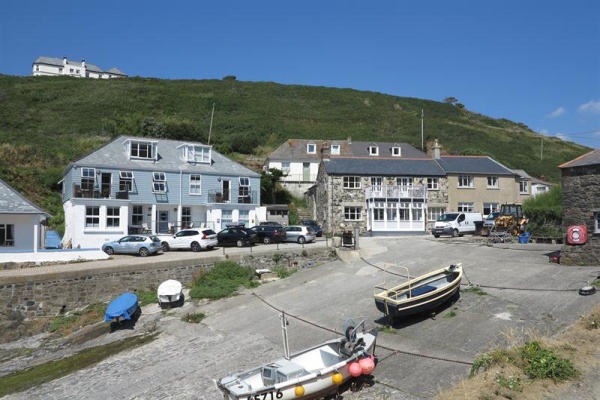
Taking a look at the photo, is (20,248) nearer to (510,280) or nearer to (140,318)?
(140,318)

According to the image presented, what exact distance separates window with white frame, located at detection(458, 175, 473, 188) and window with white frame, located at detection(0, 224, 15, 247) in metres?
34.4

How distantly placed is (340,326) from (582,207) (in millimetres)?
11515

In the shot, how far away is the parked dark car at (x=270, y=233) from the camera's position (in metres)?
34.2

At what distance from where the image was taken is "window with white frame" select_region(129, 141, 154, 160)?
1514 inches

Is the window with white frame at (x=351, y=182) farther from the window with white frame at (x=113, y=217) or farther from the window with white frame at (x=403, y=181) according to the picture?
the window with white frame at (x=113, y=217)

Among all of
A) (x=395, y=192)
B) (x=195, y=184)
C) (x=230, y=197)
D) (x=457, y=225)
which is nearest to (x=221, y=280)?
(x=195, y=184)

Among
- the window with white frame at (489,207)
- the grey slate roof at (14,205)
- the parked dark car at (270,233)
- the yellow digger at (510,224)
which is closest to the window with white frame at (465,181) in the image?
the window with white frame at (489,207)

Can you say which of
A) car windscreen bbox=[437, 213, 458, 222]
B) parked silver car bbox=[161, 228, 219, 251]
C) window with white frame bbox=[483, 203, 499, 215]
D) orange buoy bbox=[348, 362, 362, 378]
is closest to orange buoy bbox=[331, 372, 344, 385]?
orange buoy bbox=[348, 362, 362, 378]

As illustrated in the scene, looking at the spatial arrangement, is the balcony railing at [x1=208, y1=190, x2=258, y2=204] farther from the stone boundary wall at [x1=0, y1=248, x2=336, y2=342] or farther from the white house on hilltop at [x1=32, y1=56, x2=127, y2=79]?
the white house on hilltop at [x1=32, y1=56, x2=127, y2=79]

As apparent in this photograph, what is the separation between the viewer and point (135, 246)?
29.7 meters

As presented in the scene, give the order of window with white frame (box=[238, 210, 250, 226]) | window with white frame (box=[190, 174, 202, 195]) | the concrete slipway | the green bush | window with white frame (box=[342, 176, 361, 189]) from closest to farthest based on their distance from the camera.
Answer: the concrete slipway → the green bush → window with white frame (box=[190, 174, 202, 195]) → window with white frame (box=[238, 210, 250, 226]) → window with white frame (box=[342, 176, 361, 189])

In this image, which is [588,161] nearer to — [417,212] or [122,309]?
[122,309]

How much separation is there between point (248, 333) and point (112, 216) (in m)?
21.1

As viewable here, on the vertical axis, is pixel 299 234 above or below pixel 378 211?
below
